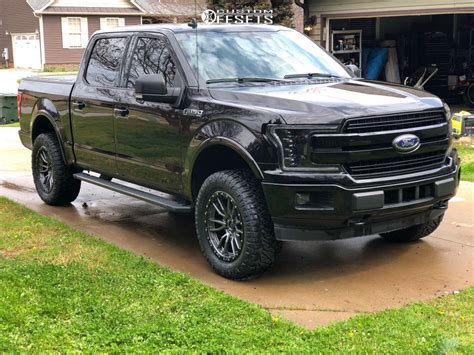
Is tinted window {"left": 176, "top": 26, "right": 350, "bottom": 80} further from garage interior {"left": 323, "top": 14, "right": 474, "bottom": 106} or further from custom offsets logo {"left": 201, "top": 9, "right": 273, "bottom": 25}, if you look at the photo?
garage interior {"left": 323, "top": 14, "right": 474, "bottom": 106}

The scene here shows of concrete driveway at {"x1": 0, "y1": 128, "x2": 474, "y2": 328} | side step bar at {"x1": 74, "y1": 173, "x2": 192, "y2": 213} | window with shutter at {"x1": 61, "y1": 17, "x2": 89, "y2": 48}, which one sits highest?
window with shutter at {"x1": 61, "y1": 17, "x2": 89, "y2": 48}

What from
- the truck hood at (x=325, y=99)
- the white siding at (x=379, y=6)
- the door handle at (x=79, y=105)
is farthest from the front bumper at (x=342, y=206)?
the white siding at (x=379, y=6)

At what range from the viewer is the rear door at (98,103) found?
6781 millimetres

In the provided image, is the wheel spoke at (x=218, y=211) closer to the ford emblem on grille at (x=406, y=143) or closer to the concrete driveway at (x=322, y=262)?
the concrete driveway at (x=322, y=262)

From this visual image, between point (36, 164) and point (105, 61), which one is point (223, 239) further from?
point (36, 164)

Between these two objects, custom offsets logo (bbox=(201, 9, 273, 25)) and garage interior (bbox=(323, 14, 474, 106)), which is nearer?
custom offsets logo (bbox=(201, 9, 273, 25))

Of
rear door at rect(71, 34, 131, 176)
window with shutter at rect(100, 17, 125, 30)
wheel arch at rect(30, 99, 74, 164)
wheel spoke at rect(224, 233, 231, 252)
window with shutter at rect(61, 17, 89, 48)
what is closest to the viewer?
wheel spoke at rect(224, 233, 231, 252)

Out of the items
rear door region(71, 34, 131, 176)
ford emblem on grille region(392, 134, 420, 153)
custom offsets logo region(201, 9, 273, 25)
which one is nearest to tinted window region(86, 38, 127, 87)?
rear door region(71, 34, 131, 176)

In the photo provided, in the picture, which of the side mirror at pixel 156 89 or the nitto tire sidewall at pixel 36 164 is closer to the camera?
the side mirror at pixel 156 89

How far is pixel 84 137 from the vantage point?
7238 mm

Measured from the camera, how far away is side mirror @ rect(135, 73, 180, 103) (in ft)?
18.9

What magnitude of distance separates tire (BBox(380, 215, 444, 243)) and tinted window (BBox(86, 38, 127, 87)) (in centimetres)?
317

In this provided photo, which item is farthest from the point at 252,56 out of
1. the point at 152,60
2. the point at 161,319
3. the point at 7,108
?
the point at 7,108

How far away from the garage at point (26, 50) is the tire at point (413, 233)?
42444mm
